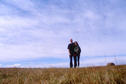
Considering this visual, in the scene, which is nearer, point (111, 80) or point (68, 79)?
point (111, 80)

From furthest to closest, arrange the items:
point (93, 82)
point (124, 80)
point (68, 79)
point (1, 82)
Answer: point (1, 82) < point (68, 79) < point (124, 80) < point (93, 82)

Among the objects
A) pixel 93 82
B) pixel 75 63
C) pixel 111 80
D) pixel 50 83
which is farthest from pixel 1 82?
pixel 75 63

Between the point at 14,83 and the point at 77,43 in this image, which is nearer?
the point at 14,83

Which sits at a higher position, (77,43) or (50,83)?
(77,43)

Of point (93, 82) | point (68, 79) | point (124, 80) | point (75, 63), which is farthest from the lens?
point (75, 63)

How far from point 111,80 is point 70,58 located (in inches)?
269

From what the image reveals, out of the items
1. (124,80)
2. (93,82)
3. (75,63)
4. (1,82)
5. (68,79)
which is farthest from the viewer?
(75,63)

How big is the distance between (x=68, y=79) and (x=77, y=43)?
6.16m

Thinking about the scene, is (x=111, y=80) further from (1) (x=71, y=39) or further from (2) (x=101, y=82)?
(1) (x=71, y=39)

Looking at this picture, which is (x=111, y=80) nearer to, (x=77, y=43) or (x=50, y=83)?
(x=50, y=83)

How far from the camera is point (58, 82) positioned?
4.78m

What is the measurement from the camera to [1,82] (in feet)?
18.1

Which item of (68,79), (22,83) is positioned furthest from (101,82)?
(22,83)

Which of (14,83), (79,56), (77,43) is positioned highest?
(77,43)
